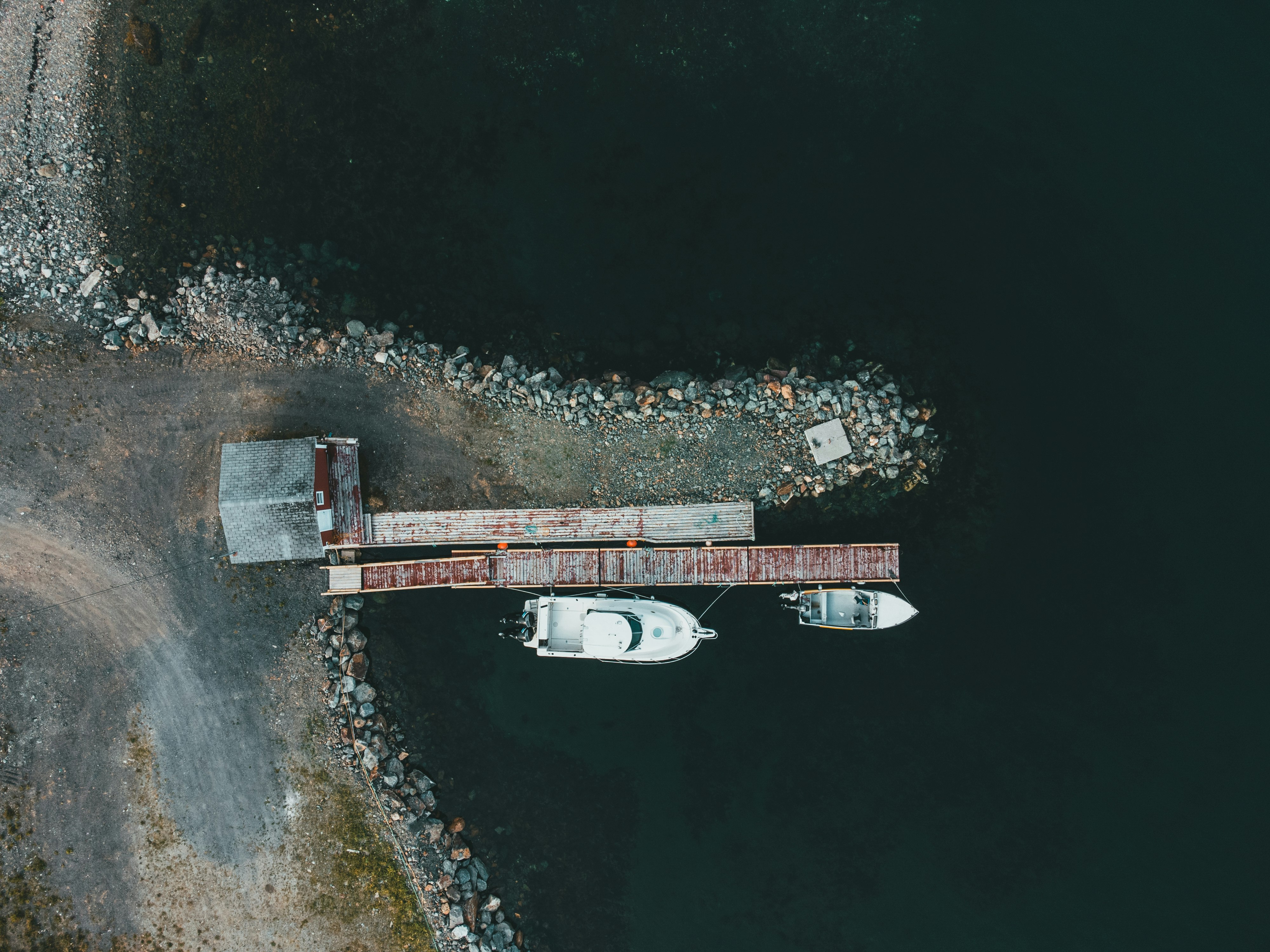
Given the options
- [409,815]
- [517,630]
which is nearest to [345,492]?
[517,630]

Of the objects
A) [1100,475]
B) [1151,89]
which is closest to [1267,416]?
[1100,475]

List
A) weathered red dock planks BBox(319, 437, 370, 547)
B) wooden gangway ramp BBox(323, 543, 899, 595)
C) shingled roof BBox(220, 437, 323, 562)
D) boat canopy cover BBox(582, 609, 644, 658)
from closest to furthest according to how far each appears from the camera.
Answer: shingled roof BBox(220, 437, 323, 562) < boat canopy cover BBox(582, 609, 644, 658) < weathered red dock planks BBox(319, 437, 370, 547) < wooden gangway ramp BBox(323, 543, 899, 595)

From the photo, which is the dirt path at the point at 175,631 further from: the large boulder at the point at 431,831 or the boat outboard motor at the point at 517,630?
the boat outboard motor at the point at 517,630

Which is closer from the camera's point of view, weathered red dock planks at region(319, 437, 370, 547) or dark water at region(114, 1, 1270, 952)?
weathered red dock planks at region(319, 437, 370, 547)

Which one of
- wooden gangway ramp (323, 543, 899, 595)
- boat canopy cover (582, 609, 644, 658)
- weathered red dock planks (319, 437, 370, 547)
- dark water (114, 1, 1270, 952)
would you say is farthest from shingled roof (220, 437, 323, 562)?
boat canopy cover (582, 609, 644, 658)

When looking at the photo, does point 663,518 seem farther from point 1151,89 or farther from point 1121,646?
point 1151,89

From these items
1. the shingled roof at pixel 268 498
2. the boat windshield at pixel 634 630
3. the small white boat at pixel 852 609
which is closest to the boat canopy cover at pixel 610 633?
the boat windshield at pixel 634 630

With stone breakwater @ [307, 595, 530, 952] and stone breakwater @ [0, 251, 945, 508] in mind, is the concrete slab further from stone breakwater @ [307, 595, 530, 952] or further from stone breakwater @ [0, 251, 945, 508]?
stone breakwater @ [307, 595, 530, 952]
